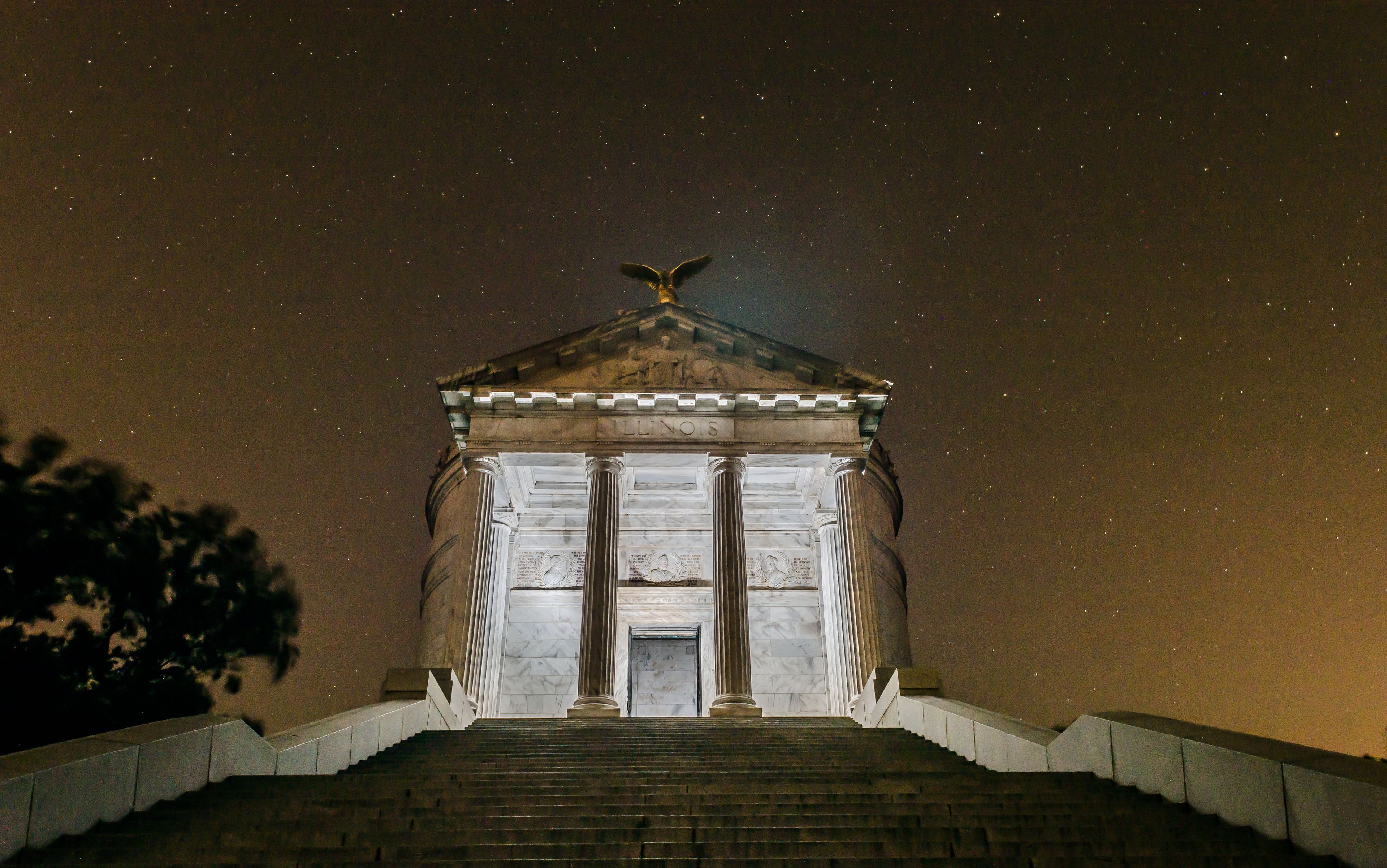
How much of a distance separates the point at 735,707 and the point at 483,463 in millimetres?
9721

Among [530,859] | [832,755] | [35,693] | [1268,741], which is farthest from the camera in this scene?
[35,693]

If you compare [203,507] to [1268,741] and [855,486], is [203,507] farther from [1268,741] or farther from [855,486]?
[1268,741]

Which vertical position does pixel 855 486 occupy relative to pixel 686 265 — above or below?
below

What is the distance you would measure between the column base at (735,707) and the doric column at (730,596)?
12 millimetres

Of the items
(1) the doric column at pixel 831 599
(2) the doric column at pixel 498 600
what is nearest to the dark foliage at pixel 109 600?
(2) the doric column at pixel 498 600

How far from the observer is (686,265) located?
3288 cm

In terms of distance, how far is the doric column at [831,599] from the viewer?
29516 millimetres

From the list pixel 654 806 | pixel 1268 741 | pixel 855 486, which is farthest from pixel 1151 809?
pixel 855 486

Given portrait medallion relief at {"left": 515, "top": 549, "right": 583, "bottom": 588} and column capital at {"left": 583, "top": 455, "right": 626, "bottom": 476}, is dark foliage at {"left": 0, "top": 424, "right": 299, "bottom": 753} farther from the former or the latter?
column capital at {"left": 583, "top": 455, "right": 626, "bottom": 476}

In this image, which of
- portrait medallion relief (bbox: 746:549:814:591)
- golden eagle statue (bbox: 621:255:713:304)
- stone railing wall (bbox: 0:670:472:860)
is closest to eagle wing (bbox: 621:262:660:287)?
golden eagle statue (bbox: 621:255:713:304)

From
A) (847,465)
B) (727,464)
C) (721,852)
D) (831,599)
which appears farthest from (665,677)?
(721,852)

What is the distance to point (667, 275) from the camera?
32969 millimetres

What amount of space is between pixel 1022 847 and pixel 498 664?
24.7 m

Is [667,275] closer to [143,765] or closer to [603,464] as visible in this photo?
[603,464]
